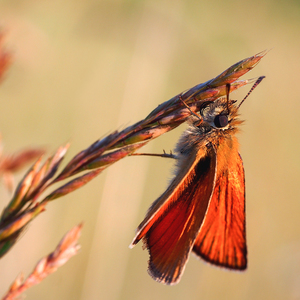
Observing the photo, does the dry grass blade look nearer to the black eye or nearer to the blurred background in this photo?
the black eye

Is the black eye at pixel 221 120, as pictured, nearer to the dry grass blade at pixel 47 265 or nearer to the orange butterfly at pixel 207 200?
the orange butterfly at pixel 207 200

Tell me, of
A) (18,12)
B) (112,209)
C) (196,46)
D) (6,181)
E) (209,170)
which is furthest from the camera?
(196,46)

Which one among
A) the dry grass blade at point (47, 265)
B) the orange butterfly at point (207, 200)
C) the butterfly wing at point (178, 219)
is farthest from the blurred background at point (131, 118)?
the dry grass blade at point (47, 265)

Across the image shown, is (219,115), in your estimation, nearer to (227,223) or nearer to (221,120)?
(221,120)

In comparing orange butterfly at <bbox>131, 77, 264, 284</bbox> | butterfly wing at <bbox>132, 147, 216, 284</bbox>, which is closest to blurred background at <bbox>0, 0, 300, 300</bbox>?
orange butterfly at <bbox>131, 77, 264, 284</bbox>

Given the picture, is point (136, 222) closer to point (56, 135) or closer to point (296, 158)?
point (56, 135)

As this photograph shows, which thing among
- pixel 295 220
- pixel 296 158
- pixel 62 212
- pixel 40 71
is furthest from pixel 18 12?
pixel 295 220

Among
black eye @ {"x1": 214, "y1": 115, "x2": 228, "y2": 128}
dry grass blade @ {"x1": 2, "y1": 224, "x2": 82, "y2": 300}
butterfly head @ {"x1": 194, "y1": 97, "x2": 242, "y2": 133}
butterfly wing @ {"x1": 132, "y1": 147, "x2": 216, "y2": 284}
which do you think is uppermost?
butterfly head @ {"x1": 194, "y1": 97, "x2": 242, "y2": 133}

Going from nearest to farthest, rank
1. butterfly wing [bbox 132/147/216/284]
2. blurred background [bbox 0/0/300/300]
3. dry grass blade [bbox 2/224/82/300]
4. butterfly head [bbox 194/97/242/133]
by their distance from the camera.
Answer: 1. dry grass blade [bbox 2/224/82/300]
2. butterfly wing [bbox 132/147/216/284]
3. butterfly head [bbox 194/97/242/133]
4. blurred background [bbox 0/0/300/300]
